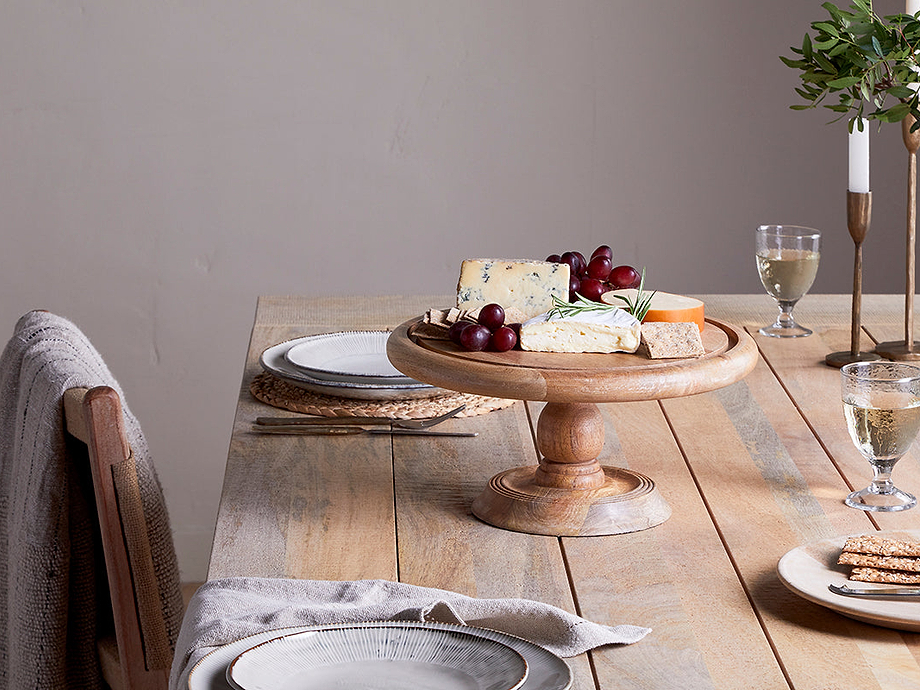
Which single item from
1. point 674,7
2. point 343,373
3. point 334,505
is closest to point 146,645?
point 334,505

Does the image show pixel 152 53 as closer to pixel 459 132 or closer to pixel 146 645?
pixel 459 132

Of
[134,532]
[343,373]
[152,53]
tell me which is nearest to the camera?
[134,532]

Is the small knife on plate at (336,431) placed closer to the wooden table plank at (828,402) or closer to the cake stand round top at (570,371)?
the cake stand round top at (570,371)

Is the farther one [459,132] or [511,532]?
[459,132]

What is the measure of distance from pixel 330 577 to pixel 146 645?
0.35 meters

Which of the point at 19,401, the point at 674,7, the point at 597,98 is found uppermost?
the point at 674,7

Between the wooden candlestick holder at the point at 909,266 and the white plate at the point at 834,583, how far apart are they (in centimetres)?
→ 71

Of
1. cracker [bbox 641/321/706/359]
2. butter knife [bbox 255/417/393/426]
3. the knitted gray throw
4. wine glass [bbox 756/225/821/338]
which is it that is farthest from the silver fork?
wine glass [bbox 756/225/821/338]

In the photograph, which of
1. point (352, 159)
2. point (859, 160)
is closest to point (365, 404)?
point (859, 160)

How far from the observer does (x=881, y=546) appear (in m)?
1.01

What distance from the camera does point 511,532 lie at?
1.16 meters

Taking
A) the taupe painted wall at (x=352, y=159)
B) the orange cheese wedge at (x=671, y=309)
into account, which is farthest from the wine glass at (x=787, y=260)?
the taupe painted wall at (x=352, y=159)

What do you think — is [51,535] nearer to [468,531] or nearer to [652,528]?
[468,531]

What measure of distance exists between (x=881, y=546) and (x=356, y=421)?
0.68 m
